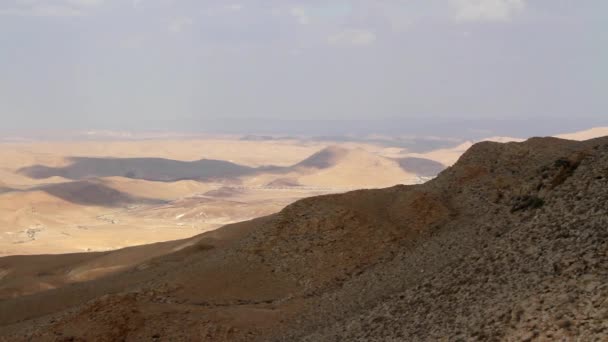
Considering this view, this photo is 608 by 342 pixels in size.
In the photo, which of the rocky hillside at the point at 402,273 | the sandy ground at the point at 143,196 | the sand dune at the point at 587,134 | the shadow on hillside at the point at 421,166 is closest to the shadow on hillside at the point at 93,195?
the sandy ground at the point at 143,196

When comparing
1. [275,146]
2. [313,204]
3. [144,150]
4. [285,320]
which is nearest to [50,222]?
[313,204]

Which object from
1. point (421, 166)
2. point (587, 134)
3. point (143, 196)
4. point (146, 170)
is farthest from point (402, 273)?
point (587, 134)

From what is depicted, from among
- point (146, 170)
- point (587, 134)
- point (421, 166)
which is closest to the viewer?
point (421, 166)

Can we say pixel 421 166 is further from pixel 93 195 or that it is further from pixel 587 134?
pixel 93 195

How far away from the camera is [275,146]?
150 m

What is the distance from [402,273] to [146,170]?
97.3 metres

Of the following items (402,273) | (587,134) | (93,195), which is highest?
(587,134)

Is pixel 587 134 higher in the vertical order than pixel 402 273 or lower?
higher

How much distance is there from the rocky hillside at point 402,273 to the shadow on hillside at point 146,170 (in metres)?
78.8

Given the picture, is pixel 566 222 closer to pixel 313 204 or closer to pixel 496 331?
pixel 496 331

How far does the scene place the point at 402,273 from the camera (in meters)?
11.7

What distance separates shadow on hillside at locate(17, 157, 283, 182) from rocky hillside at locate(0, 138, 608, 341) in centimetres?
7881

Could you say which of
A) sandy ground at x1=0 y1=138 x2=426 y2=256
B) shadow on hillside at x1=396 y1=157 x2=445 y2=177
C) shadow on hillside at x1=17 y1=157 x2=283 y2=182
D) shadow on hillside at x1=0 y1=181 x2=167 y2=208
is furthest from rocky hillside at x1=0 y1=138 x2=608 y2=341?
shadow on hillside at x1=17 y1=157 x2=283 y2=182

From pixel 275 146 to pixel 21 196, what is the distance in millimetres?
88745
